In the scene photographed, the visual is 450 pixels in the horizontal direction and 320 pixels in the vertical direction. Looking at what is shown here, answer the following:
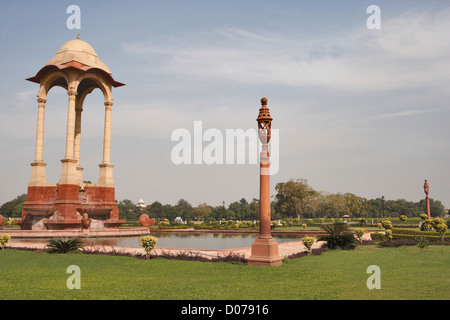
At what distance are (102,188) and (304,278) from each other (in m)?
28.5

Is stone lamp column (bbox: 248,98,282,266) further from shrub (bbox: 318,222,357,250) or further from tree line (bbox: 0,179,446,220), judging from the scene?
tree line (bbox: 0,179,446,220)

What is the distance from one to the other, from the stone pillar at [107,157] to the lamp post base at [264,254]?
83.7ft

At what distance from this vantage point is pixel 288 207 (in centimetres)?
7856

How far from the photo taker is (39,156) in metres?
34.2

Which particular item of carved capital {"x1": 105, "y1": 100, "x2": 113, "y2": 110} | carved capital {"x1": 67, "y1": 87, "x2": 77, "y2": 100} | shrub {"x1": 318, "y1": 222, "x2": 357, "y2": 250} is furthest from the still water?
carved capital {"x1": 105, "y1": 100, "x2": 113, "y2": 110}

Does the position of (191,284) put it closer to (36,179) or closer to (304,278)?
(304,278)

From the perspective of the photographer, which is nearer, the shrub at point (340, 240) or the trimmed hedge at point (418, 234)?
the shrub at point (340, 240)

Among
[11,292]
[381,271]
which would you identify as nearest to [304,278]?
[381,271]

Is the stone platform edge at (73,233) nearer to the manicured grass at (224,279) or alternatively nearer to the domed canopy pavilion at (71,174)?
the domed canopy pavilion at (71,174)

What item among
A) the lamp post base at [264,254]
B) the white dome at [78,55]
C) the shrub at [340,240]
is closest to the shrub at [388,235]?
the shrub at [340,240]

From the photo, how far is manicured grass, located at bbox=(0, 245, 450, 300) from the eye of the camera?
8.88 metres

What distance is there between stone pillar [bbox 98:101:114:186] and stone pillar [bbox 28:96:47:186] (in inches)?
201

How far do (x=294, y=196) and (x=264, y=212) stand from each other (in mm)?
65705

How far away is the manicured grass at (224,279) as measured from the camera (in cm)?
888
